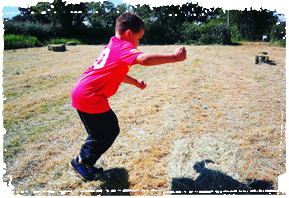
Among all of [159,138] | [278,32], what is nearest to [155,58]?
[159,138]

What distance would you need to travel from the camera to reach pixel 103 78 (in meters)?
1.71

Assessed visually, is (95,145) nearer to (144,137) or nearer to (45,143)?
(144,137)

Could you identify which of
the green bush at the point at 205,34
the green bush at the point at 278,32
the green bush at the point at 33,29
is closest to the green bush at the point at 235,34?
the green bush at the point at 205,34

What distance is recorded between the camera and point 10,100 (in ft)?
14.2

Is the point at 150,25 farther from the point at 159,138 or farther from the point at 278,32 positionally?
the point at 159,138

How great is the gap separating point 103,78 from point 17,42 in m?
13.7

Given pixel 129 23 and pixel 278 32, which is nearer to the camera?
pixel 129 23

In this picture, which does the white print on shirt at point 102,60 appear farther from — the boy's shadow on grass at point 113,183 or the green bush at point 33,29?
the green bush at point 33,29

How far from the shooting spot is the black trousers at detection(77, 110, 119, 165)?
1.82m

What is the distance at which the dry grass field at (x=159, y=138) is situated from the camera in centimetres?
210

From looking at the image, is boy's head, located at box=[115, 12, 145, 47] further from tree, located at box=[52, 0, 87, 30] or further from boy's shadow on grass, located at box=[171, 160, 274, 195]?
tree, located at box=[52, 0, 87, 30]

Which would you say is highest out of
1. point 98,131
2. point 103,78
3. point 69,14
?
point 69,14

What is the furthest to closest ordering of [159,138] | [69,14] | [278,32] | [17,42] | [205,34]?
[69,14] → [205,34] → [278,32] → [17,42] → [159,138]

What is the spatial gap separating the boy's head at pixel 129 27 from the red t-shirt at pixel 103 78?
6 centimetres
